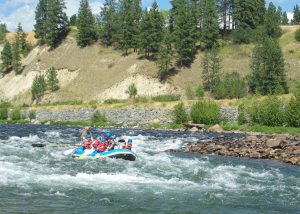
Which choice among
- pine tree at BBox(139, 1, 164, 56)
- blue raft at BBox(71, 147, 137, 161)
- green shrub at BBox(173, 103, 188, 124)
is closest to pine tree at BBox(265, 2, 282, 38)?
pine tree at BBox(139, 1, 164, 56)

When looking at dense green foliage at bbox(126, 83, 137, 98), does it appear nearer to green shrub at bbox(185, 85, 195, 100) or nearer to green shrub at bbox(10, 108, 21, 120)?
green shrub at bbox(185, 85, 195, 100)

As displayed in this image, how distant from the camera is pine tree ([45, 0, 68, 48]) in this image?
12888 cm

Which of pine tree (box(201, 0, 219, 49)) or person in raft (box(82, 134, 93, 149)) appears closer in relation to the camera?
person in raft (box(82, 134, 93, 149))

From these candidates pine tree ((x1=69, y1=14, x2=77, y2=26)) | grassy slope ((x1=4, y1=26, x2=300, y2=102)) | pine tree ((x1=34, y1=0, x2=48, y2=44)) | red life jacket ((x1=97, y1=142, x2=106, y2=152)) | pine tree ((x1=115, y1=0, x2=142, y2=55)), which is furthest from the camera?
pine tree ((x1=69, y1=14, x2=77, y2=26))

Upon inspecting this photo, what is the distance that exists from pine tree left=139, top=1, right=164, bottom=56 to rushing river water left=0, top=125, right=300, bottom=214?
250ft

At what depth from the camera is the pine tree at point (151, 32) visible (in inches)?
4176

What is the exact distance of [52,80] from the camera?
10850 cm

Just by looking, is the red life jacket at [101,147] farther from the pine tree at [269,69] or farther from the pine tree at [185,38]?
the pine tree at [185,38]

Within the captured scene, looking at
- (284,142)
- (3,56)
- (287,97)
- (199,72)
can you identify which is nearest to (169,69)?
(199,72)

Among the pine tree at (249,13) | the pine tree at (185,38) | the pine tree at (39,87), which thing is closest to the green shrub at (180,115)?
the pine tree at (185,38)

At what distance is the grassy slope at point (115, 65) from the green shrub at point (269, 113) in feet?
102

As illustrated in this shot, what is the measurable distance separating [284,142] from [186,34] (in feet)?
227

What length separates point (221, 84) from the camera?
273 ft

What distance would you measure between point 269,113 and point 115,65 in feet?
190
